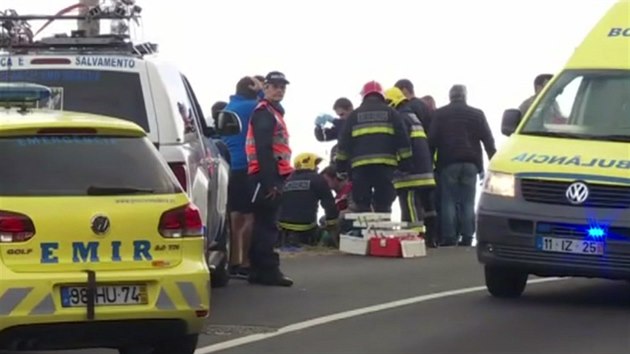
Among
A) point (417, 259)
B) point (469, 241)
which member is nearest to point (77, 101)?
point (417, 259)

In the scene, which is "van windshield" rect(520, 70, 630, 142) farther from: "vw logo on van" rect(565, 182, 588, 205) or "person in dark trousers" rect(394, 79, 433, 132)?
"person in dark trousers" rect(394, 79, 433, 132)

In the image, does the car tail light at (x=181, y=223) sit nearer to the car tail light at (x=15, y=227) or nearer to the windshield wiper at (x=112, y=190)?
the windshield wiper at (x=112, y=190)

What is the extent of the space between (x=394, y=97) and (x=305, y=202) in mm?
1672

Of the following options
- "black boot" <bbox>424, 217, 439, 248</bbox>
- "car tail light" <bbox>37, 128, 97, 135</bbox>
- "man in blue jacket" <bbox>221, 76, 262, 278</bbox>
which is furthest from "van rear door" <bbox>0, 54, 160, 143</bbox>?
"black boot" <bbox>424, 217, 439, 248</bbox>

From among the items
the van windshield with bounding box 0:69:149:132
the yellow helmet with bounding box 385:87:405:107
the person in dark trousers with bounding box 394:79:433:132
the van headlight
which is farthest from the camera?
the person in dark trousers with bounding box 394:79:433:132

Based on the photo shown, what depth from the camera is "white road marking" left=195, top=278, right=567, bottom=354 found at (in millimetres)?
11953

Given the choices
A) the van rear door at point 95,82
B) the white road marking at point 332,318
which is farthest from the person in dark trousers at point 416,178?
the van rear door at point 95,82

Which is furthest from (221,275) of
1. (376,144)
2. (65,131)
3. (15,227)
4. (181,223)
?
(15,227)

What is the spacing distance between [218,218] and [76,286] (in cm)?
557

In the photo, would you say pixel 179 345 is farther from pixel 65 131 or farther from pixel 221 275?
pixel 221 275

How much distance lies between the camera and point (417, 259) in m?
18.8

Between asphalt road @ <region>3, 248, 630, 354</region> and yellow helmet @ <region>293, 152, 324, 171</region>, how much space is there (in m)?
3.83

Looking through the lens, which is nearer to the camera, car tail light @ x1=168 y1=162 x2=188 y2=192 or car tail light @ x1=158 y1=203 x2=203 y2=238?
car tail light @ x1=158 y1=203 x2=203 y2=238

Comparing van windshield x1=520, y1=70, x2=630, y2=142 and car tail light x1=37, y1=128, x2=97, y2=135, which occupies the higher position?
car tail light x1=37, y1=128, x2=97, y2=135
